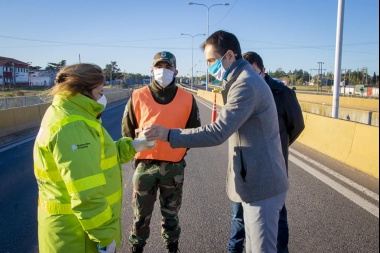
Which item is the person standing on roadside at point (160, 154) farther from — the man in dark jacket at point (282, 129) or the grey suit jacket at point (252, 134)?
the grey suit jacket at point (252, 134)

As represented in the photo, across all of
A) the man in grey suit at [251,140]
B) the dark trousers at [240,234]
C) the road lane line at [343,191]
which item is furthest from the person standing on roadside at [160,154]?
the road lane line at [343,191]

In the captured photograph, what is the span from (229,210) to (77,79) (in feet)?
10.2

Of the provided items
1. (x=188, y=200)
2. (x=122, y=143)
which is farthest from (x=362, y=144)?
(x=122, y=143)

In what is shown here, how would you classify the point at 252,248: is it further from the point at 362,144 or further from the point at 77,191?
the point at 362,144

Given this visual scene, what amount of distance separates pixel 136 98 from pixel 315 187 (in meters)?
3.62

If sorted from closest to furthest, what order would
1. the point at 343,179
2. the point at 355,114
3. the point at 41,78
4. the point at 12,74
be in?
the point at 343,179
the point at 355,114
the point at 12,74
the point at 41,78

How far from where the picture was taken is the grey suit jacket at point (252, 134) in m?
2.28

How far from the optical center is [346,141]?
7.20 m

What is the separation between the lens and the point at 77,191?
1.81 meters

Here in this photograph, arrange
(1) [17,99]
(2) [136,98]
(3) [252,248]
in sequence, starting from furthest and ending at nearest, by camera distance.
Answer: (1) [17,99] < (2) [136,98] < (3) [252,248]

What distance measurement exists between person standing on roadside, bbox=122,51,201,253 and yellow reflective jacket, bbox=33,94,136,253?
104 cm

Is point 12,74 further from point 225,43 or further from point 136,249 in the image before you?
point 225,43

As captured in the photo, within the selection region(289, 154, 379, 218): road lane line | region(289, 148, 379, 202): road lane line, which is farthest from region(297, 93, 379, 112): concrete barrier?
region(289, 154, 379, 218): road lane line

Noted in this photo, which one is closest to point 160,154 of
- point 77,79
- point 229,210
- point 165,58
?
point 165,58
